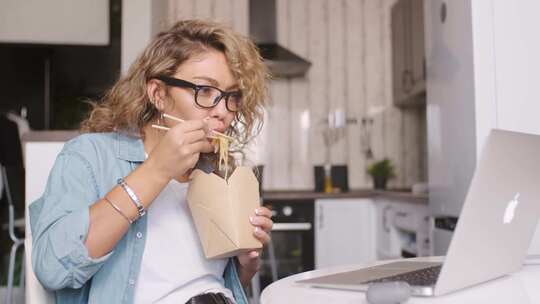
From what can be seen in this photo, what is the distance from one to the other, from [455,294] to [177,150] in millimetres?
540

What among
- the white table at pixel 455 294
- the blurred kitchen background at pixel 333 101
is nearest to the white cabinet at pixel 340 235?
the blurred kitchen background at pixel 333 101

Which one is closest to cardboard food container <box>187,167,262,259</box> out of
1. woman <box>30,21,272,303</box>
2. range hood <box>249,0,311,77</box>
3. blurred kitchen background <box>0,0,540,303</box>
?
woman <box>30,21,272,303</box>

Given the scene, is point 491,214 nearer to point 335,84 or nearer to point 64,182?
point 64,182

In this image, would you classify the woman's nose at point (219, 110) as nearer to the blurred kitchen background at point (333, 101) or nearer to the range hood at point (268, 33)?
the blurred kitchen background at point (333, 101)

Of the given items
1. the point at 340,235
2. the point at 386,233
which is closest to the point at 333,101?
the point at 340,235

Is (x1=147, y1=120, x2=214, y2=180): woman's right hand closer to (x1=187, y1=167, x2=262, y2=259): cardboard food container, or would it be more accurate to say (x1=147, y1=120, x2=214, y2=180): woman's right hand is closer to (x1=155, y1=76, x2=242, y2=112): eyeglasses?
(x1=187, y1=167, x2=262, y2=259): cardboard food container

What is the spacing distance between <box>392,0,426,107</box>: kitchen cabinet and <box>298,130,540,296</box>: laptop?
2653mm

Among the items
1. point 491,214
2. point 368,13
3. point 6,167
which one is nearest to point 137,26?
point 6,167

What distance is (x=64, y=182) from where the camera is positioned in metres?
1.10

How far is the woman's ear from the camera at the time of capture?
1.34m

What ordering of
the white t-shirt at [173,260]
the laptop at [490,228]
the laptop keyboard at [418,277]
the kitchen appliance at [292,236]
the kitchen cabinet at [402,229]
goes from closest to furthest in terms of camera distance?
the laptop at [490,228] < the laptop keyboard at [418,277] < the white t-shirt at [173,260] < the kitchen cabinet at [402,229] < the kitchen appliance at [292,236]

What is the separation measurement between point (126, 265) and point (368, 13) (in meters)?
3.86

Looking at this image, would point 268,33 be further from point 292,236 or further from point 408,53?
point 292,236

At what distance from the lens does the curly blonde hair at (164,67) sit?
1.33 metres
